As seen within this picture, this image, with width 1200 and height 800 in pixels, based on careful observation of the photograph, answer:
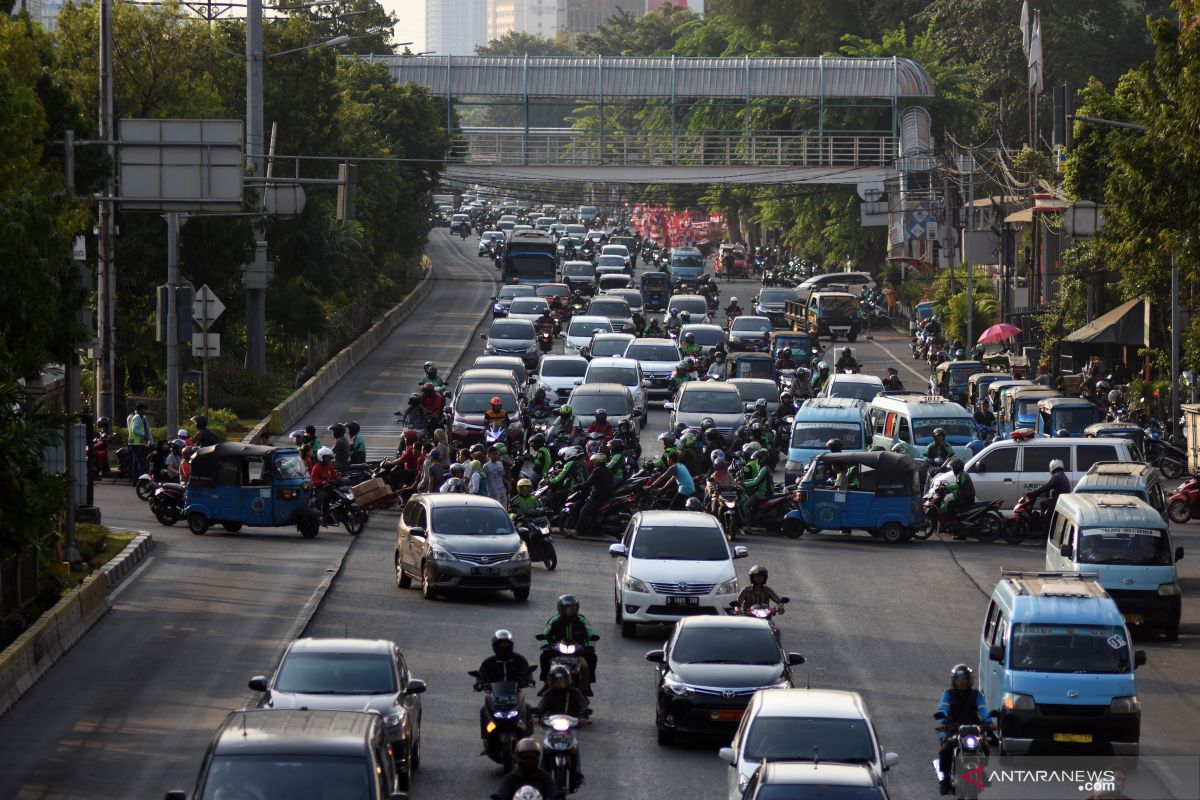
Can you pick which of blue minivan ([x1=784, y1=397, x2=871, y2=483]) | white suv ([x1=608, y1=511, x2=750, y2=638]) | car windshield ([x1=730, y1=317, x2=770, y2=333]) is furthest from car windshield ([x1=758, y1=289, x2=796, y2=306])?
white suv ([x1=608, y1=511, x2=750, y2=638])

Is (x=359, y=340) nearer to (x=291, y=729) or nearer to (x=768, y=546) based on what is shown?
(x=768, y=546)

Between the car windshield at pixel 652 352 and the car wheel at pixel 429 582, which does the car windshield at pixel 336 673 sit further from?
the car windshield at pixel 652 352

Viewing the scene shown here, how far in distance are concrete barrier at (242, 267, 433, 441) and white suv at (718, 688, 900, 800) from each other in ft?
91.7

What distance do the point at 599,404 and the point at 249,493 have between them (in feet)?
41.1

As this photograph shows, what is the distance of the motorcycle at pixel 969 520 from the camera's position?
3366 cm

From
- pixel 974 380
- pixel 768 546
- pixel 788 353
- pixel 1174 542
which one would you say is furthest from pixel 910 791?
pixel 788 353


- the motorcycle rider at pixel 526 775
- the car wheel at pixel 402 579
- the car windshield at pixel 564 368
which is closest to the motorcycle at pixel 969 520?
the car wheel at pixel 402 579

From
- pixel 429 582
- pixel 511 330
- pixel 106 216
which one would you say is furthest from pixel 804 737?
pixel 511 330

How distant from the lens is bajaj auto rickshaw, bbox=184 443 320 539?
32.1 m

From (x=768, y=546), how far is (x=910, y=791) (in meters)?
15.2

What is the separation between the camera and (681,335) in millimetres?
60219

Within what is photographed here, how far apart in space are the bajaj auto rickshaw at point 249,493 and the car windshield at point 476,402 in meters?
10.3

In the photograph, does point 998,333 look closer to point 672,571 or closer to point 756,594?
point 672,571

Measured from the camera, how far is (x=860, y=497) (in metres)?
33.2
